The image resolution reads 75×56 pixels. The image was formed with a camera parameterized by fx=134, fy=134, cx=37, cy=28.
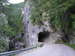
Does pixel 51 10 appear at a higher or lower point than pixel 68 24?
higher

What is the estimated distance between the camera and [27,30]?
11000 millimetres

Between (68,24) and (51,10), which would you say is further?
(68,24)

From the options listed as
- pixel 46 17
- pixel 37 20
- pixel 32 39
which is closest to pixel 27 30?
pixel 32 39

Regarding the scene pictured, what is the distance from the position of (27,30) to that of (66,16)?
416cm

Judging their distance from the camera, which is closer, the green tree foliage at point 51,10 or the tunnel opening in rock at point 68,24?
the green tree foliage at point 51,10

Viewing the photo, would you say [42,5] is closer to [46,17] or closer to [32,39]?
Result: [46,17]

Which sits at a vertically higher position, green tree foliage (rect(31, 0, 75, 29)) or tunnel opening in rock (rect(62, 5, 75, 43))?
green tree foliage (rect(31, 0, 75, 29))

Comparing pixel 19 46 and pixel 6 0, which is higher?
pixel 6 0

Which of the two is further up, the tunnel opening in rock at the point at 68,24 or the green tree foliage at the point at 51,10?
the green tree foliage at the point at 51,10

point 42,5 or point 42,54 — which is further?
point 42,5

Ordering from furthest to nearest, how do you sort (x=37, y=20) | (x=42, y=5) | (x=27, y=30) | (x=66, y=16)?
(x=27, y=30)
(x=37, y=20)
(x=42, y=5)
(x=66, y=16)

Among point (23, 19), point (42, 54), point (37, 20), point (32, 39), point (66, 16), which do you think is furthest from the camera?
point (23, 19)

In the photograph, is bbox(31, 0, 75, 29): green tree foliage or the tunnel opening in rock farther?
the tunnel opening in rock

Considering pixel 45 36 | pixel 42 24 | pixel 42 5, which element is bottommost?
pixel 45 36
